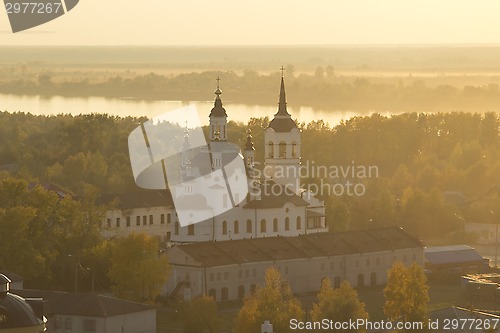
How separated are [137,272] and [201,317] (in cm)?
637

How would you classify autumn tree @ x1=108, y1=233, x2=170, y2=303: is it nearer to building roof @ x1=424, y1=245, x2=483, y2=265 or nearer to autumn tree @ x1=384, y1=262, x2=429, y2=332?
autumn tree @ x1=384, y1=262, x2=429, y2=332

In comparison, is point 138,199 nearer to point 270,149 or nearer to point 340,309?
point 270,149

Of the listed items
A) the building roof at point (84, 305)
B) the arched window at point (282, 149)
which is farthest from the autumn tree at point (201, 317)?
the arched window at point (282, 149)

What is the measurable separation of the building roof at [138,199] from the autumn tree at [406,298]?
26.2 meters

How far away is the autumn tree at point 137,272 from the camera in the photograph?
6594 centimetres

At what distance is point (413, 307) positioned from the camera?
6075cm

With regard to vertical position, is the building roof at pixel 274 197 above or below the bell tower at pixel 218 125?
below

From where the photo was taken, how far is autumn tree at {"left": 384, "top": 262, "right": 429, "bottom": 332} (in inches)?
2373

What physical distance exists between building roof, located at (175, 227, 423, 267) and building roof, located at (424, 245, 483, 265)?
1.53m

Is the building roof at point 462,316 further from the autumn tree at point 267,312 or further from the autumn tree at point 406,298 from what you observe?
the autumn tree at point 267,312

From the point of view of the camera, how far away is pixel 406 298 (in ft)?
201

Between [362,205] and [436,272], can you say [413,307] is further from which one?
[362,205]

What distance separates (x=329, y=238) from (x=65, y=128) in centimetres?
4841

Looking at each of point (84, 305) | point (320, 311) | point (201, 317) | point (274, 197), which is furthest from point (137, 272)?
point (274, 197)
